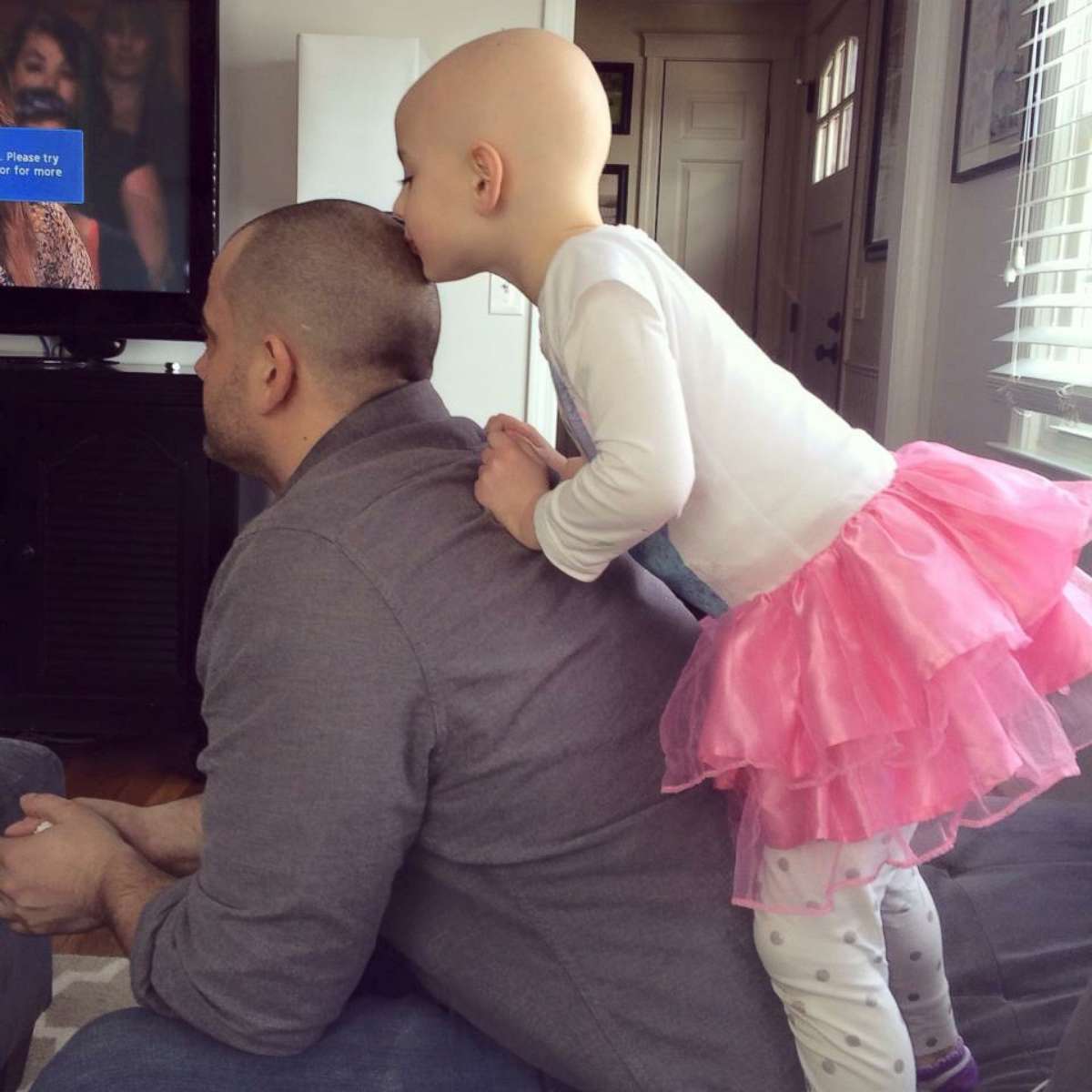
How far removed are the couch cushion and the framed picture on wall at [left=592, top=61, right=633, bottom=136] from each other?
4.32 meters

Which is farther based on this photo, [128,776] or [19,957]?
[128,776]

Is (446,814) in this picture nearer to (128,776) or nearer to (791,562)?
(791,562)

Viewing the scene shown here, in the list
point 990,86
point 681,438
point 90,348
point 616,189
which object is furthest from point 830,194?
point 681,438

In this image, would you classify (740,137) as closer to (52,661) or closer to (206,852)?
(52,661)

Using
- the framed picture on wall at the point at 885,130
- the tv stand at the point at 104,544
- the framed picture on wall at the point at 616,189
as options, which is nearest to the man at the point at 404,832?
the tv stand at the point at 104,544

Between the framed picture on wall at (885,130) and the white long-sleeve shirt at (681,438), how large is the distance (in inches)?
114

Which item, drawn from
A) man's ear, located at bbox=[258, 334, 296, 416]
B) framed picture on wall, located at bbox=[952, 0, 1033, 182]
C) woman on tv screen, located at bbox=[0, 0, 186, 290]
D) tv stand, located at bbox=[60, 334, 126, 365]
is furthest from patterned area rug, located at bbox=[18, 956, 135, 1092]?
framed picture on wall, located at bbox=[952, 0, 1033, 182]

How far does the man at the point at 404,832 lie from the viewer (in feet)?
3.02

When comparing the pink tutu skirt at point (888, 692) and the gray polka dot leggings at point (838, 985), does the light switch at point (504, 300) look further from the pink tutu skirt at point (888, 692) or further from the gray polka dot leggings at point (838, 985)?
the gray polka dot leggings at point (838, 985)

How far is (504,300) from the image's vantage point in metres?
3.35

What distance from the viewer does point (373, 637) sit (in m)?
0.92

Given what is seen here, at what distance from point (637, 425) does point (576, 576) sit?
5.0 inches

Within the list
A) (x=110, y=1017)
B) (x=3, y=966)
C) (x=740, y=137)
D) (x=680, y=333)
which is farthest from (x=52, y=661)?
(x=740, y=137)

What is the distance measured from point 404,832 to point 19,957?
34.3 inches
